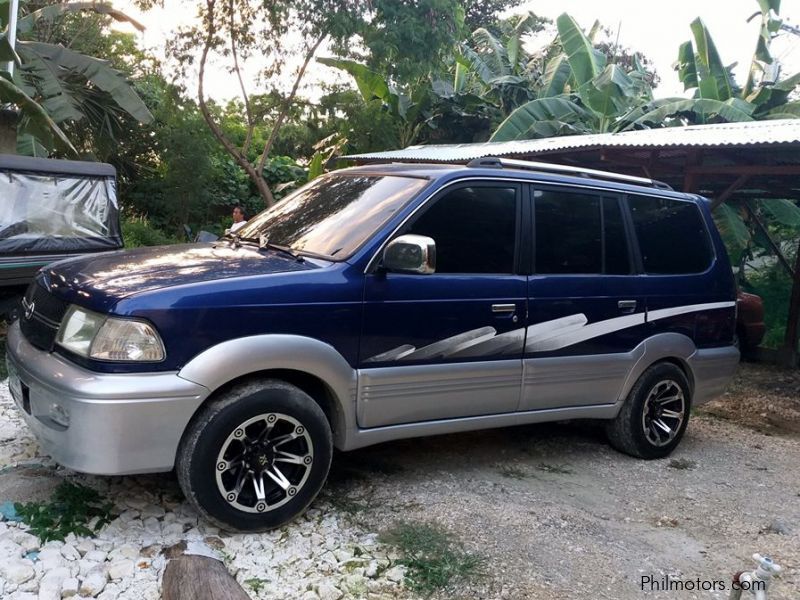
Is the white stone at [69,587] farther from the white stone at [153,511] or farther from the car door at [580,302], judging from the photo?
the car door at [580,302]

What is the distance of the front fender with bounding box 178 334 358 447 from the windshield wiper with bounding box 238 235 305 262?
584mm

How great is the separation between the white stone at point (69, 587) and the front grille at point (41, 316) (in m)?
1.10

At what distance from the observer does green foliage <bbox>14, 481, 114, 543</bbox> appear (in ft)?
11.0

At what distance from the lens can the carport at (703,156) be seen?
780cm

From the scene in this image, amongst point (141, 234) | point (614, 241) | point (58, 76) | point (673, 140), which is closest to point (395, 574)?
point (614, 241)

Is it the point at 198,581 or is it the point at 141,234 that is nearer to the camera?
the point at 198,581

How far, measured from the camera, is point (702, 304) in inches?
212

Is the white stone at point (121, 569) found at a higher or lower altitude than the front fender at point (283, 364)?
lower

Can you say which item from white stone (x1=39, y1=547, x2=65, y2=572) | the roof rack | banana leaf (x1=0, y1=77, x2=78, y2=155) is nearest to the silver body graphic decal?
the roof rack

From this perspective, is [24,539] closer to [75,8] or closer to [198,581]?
[198,581]


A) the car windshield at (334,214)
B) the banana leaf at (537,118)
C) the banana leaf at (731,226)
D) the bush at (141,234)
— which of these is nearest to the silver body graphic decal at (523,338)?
the car windshield at (334,214)

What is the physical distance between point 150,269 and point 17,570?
1.50 meters

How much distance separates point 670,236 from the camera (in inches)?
209

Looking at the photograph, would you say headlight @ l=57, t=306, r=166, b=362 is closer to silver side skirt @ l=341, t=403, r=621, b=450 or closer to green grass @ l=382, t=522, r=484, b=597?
silver side skirt @ l=341, t=403, r=621, b=450
